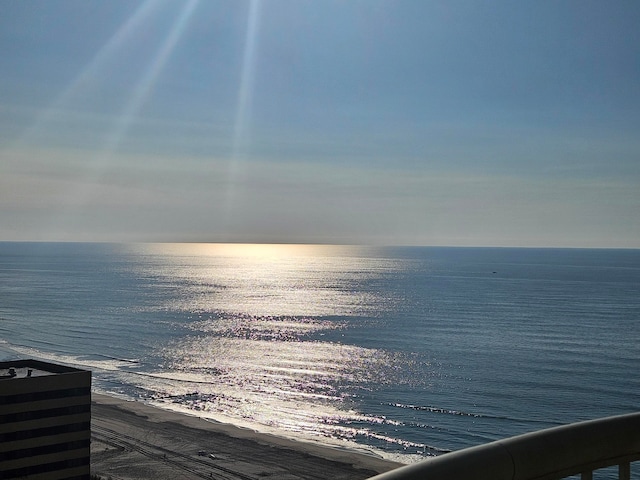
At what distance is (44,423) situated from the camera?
132ft

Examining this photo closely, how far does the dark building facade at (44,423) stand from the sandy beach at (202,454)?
4894mm

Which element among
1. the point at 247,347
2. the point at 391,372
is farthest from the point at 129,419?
the point at 247,347

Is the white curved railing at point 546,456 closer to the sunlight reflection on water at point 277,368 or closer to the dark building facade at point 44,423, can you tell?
the dark building facade at point 44,423

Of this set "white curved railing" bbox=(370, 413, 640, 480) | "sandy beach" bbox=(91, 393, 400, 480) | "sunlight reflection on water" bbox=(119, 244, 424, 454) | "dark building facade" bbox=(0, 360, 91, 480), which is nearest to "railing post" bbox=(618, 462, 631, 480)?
"white curved railing" bbox=(370, 413, 640, 480)

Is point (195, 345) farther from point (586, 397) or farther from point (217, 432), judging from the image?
point (586, 397)

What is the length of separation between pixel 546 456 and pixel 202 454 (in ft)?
164

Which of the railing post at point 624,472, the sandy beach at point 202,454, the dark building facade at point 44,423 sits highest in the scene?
the railing post at point 624,472

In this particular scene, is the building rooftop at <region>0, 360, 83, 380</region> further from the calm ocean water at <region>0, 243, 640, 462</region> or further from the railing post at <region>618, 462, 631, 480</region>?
the railing post at <region>618, 462, 631, 480</region>

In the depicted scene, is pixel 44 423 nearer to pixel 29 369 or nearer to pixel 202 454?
pixel 29 369

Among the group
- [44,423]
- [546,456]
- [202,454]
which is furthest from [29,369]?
[546,456]

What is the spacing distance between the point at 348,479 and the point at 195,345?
5398 cm

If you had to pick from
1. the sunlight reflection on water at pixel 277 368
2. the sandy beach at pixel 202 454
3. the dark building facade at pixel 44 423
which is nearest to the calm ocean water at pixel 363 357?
the sunlight reflection on water at pixel 277 368

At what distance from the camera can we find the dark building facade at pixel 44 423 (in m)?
39.6

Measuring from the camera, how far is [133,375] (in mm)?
75750
